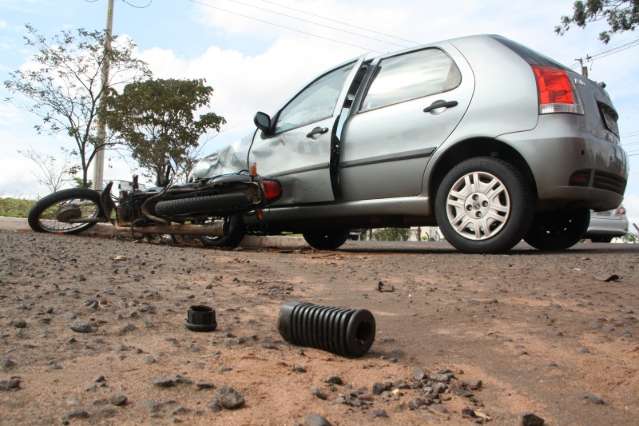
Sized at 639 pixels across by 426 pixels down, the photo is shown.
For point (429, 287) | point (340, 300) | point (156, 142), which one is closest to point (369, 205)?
point (429, 287)

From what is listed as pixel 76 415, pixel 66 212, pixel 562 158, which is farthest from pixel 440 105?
pixel 66 212

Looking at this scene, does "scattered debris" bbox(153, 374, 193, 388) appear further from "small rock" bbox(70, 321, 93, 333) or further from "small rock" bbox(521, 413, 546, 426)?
"small rock" bbox(521, 413, 546, 426)

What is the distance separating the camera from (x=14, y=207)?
14.0 m

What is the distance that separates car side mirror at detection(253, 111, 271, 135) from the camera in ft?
18.9

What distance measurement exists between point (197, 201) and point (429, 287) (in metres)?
3.11

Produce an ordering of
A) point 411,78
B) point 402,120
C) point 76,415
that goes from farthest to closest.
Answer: point 411,78 → point 402,120 → point 76,415

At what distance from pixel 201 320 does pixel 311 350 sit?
450 mm

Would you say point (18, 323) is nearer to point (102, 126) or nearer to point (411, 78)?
point (411, 78)

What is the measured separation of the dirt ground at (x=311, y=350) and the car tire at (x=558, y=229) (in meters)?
1.85

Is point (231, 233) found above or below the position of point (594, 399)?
above

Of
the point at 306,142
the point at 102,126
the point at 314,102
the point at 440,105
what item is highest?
the point at 102,126

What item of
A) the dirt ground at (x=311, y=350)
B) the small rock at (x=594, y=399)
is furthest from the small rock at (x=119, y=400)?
the small rock at (x=594, y=399)

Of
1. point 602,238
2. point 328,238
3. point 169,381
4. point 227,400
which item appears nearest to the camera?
point 227,400

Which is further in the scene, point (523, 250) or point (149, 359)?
point (523, 250)
